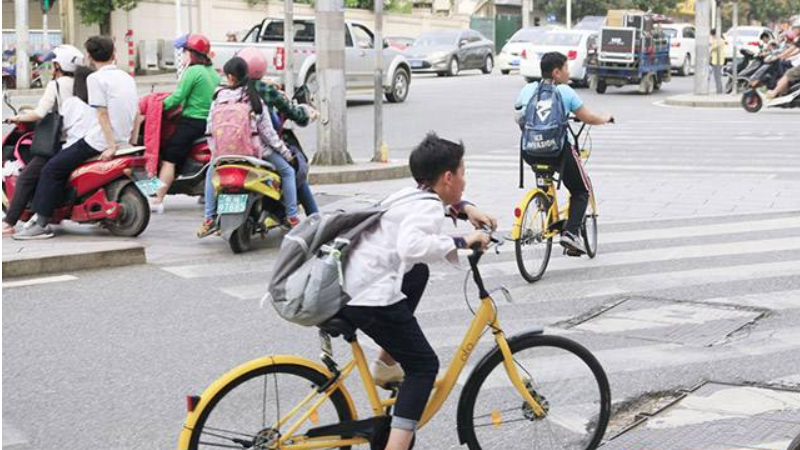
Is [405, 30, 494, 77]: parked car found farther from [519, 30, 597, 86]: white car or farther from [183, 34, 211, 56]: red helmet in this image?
[183, 34, 211, 56]: red helmet

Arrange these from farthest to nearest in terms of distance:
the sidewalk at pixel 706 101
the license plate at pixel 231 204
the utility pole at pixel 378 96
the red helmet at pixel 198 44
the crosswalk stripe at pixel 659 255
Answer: the sidewalk at pixel 706 101 < the utility pole at pixel 378 96 < the red helmet at pixel 198 44 < the license plate at pixel 231 204 < the crosswalk stripe at pixel 659 255

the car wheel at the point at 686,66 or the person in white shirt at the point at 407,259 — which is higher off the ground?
the car wheel at the point at 686,66

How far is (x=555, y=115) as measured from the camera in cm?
930

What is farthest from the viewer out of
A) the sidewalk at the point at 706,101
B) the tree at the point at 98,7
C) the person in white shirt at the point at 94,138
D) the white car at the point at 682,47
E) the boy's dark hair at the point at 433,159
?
the white car at the point at 682,47

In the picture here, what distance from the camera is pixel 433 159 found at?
4.81m

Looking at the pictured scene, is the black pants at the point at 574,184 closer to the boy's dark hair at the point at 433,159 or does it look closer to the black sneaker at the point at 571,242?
the black sneaker at the point at 571,242

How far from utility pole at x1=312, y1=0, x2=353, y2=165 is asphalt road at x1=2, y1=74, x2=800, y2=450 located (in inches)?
44.4

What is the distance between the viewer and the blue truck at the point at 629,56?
32000mm

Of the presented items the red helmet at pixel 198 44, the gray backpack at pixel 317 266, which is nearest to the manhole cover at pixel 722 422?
the gray backpack at pixel 317 266

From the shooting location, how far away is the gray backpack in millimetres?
4598

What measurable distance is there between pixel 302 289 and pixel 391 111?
2183 centimetres

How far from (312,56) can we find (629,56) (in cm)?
1005

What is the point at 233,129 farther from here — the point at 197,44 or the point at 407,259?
the point at 407,259

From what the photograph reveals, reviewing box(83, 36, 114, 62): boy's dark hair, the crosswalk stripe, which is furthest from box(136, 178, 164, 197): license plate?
the crosswalk stripe
